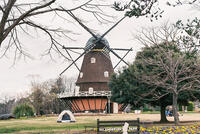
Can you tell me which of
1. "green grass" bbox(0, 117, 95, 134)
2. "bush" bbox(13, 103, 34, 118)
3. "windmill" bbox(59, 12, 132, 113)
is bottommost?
"green grass" bbox(0, 117, 95, 134)

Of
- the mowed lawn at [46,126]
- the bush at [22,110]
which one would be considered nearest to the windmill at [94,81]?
the bush at [22,110]

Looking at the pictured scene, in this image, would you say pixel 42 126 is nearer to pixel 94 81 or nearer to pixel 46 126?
pixel 46 126

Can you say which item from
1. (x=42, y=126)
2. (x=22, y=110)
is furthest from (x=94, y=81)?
(x=42, y=126)

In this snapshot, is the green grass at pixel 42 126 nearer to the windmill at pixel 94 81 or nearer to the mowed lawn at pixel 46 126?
the mowed lawn at pixel 46 126

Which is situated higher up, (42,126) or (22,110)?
(22,110)

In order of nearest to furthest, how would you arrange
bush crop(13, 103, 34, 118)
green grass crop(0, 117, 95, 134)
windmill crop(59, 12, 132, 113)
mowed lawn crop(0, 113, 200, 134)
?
mowed lawn crop(0, 113, 200, 134), green grass crop(0, 117, 95, 134), windmill crop(59, 12, 132, 113), bush crop(13, 103, 34, 118)

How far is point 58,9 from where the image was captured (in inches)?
366

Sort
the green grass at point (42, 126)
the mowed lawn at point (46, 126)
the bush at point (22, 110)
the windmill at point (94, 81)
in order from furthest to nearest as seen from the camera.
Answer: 1. the bush at point (22, 110)
2. the windmill at point (94, 81)
3. the green grass at point (42, 126)
4. the mowed lawn at point (46, 126)

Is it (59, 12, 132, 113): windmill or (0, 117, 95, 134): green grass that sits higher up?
(59, 12, 132, 113): windmill

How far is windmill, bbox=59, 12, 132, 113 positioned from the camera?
41125mm

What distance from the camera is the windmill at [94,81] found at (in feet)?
135

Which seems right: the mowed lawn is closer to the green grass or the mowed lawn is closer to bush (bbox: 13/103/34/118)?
the green grass

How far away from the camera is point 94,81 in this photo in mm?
42156

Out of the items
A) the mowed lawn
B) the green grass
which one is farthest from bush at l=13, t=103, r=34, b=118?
the green grass
